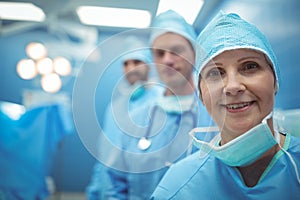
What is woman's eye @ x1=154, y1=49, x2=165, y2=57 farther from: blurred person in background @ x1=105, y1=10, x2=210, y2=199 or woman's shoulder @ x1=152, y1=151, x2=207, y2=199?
woman's shoulder @ x1=152, y1=151, x2=207, y2=199

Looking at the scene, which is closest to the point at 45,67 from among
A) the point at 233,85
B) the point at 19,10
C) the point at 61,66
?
the point at 61,66

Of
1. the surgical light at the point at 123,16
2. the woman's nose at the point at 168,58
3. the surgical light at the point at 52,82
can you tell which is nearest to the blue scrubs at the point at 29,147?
the surgical light at the point at 52,82

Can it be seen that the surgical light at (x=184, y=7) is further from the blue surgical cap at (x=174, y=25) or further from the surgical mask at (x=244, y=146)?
the surgical mask at (x=244, y=146)

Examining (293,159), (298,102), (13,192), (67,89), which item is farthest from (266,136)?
(67,89)

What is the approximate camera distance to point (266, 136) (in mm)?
561

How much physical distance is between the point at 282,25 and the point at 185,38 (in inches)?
11.7

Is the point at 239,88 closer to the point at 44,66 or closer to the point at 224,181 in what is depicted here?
the point at 224,181

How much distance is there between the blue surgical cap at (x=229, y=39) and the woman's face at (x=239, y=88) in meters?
0.01

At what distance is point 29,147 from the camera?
62.3 inches

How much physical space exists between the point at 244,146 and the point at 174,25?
295 millimetres

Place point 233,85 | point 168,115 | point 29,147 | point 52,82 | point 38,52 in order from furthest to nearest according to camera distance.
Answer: point 52,82, point 38,52, point 29,147, point 168,115, point 233,85

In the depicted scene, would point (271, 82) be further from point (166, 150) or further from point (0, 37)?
point (0, 37)

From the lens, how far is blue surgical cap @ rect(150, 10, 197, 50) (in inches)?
24.5

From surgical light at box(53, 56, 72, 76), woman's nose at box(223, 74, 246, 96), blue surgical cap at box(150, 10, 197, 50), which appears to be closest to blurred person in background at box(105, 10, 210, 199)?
blue surgical cap at box(150, 10, 197, 50)
